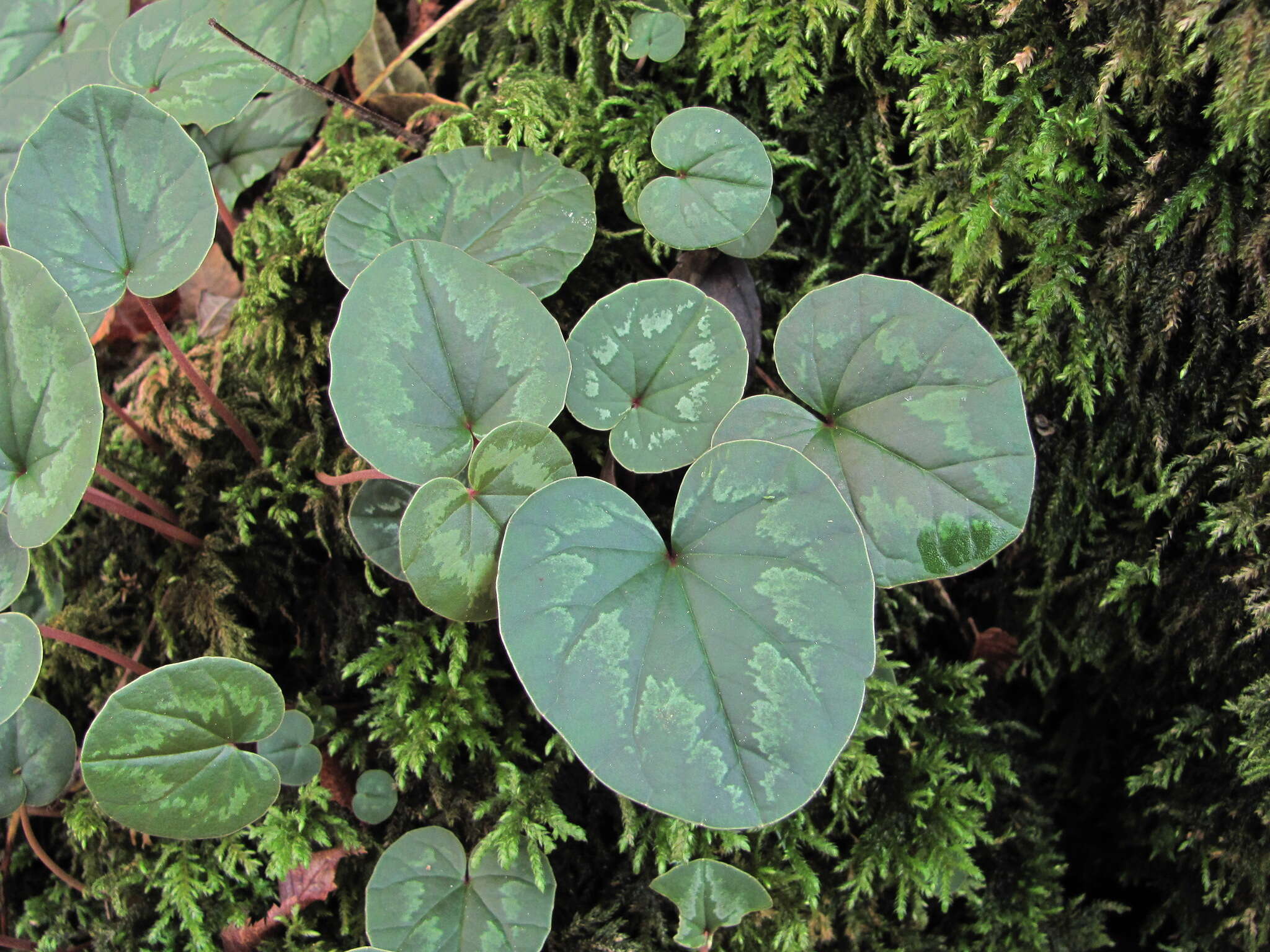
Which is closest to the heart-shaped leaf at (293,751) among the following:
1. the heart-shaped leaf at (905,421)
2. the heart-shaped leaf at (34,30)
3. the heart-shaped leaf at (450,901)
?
the heart-shaped leaf at (450,901)

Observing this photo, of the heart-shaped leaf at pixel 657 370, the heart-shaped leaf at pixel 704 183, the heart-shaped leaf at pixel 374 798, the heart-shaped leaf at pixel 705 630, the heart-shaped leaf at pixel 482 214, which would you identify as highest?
the heart-shaped leaf at pixel 704 183

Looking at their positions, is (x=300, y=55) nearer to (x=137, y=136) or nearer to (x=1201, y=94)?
(x=137, y=136)

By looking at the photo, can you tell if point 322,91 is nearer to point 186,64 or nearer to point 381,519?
point 186,64

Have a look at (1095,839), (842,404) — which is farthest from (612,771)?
(1095,839)

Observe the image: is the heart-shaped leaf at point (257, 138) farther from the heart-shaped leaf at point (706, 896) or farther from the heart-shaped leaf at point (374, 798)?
the heart-shaped leaf at point (706, 896)

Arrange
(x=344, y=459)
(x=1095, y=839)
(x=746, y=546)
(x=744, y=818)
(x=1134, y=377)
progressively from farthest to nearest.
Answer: (x=1095, y=839), (x=344, y=459), (x=1134, y=377), (x=746, y=546), (x=744, y=818)

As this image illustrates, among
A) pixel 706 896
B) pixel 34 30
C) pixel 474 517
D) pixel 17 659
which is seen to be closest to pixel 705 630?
pixel 474 517

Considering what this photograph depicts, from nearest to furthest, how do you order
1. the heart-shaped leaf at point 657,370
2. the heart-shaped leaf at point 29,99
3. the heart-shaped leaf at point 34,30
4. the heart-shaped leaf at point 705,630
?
1. the heart-shaped leaf at point 705,630
2. the heart-shaped leaf at point 657,370
3. the heart-shaped leaf at point 29,99
4. the heart-shaped leaf at point 34,30
